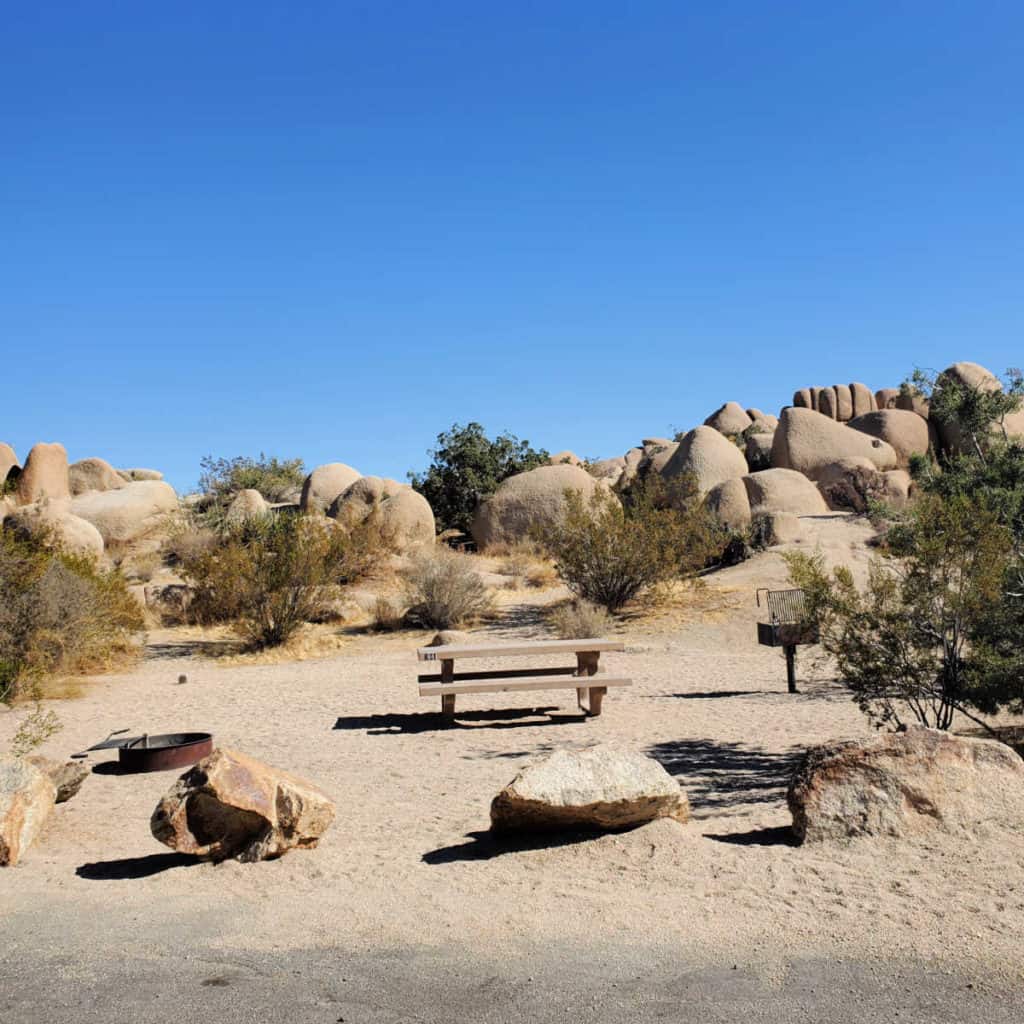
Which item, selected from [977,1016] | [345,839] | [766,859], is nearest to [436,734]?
[345,839]

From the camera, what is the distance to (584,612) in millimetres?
17312

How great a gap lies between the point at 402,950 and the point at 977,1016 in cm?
239

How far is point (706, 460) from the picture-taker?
3097 cm

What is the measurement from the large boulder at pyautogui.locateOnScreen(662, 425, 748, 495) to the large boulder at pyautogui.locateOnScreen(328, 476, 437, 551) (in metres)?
8.11

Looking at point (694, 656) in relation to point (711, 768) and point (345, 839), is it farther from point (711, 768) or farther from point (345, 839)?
point (345, 839)

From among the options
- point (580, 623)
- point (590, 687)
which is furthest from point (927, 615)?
point (580, 623)

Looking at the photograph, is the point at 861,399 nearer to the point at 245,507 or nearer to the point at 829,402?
the point at 829,402

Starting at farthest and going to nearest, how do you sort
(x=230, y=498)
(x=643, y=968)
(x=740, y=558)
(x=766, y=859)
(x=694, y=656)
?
(x=230, y=498) → (x=740, y=558) → (x=694, y=656) → (x=766, y=859) → (x=643, y=968)

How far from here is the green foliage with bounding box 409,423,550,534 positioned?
34.2 metres

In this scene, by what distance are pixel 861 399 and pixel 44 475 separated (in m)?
30.8

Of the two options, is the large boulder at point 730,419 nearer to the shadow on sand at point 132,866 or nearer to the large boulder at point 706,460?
the large boulder at point 706,460

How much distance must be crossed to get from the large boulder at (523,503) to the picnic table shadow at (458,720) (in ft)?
53.9

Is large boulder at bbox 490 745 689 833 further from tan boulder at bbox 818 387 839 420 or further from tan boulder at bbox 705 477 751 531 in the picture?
tan boulder at bbox 818 387 839 420

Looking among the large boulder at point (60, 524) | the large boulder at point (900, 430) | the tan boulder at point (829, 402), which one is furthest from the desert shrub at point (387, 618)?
the tan boulder at point (829, 402)
